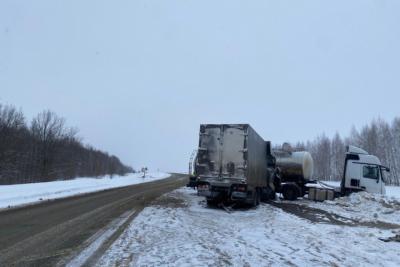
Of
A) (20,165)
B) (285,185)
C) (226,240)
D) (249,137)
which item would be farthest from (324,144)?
(226,240)

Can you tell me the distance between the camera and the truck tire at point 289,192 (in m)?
27.6

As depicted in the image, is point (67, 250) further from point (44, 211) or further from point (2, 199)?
point (2, 199)

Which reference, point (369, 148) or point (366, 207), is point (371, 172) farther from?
point (369, 148)

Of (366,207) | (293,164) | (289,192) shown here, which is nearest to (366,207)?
(366,207)

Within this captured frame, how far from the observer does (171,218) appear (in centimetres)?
1348

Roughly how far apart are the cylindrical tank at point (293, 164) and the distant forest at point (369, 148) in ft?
148

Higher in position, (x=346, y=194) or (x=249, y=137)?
(x=249, y=137)

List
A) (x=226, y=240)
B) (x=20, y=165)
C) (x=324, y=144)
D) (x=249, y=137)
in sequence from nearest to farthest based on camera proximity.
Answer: (x=226, y=240) → (x=249, y=137) → (x=20, y=165) → (x=324, y=144)

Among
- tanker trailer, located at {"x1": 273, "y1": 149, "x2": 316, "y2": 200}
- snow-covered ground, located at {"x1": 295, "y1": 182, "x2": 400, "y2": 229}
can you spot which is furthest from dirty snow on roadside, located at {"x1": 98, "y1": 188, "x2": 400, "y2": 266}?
tanker trailer, located at {"x1": 273, "y1": 149, "x2": 316, "y2": 200}

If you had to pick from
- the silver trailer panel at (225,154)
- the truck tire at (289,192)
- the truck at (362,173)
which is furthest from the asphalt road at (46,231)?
the truck at (362,173)

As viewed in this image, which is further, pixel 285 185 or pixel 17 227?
pixel 285 185

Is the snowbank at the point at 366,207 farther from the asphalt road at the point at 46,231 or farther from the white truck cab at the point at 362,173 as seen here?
the asphalt road at the point at 46,231

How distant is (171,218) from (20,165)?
5704cm

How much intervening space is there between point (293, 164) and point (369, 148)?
5898 cm
